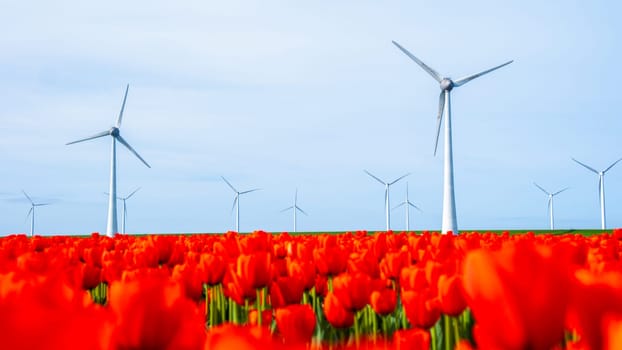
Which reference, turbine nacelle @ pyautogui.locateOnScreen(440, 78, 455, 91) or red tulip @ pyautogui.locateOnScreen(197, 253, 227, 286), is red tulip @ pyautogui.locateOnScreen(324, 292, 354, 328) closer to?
red tulip @ pyautogui.locateOnScreen(197, 253, 227, 286)

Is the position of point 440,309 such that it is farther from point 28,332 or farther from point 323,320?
point 28,332

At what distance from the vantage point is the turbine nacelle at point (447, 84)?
116ft

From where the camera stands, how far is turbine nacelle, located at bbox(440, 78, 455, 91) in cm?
3528

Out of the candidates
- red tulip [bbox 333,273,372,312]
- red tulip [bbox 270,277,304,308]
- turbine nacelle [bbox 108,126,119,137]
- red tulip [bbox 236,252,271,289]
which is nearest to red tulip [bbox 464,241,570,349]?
red tulip [bbox 333,273,372,312]

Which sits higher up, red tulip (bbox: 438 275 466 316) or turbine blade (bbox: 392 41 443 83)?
turbine blade (bbox: 392 41 443 83)

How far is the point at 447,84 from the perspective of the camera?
1391 inches

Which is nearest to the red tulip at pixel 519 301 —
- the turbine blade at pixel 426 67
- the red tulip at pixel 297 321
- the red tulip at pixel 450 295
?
the red tulip at pixel 297 321

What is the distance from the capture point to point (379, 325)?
6.13m

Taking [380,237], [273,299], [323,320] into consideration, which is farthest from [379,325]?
[273,299]

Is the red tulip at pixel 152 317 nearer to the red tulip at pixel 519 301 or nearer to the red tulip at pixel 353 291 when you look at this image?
the red tulip at pixel 519 301

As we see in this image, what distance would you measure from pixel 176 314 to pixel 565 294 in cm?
99

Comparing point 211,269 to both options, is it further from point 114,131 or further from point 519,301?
point 114,131

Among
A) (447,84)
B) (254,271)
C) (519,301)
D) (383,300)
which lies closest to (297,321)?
(254,271)

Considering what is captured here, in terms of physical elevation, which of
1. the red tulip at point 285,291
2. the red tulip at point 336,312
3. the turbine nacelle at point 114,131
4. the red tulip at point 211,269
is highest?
the turbine nacelle at point 114,131
